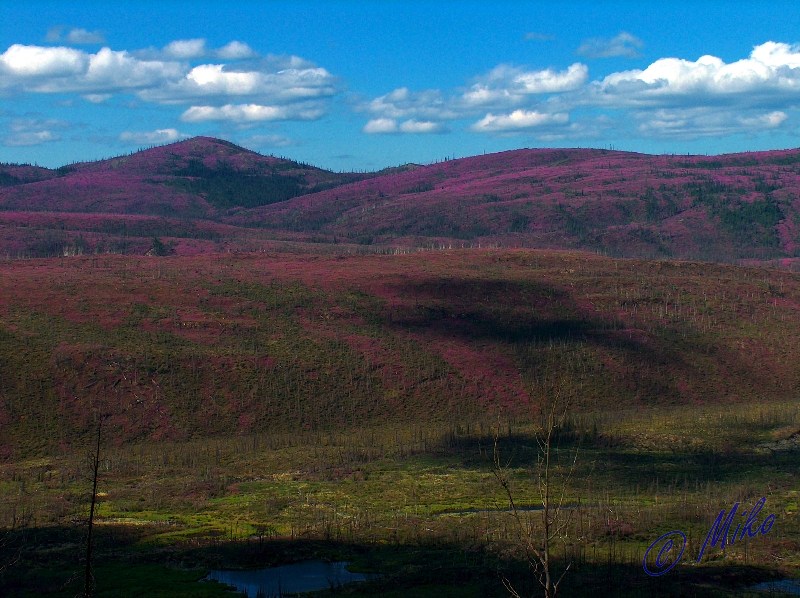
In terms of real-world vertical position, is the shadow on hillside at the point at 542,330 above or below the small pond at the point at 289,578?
above

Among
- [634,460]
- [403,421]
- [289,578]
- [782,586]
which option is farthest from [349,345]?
[782,586]

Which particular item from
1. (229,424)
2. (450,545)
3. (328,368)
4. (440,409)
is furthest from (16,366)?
(450,545)

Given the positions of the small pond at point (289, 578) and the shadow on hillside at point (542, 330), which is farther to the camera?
the shadow on hillside at point (542, 330)

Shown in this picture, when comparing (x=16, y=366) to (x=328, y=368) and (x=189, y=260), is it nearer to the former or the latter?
(x=328, y=368)
